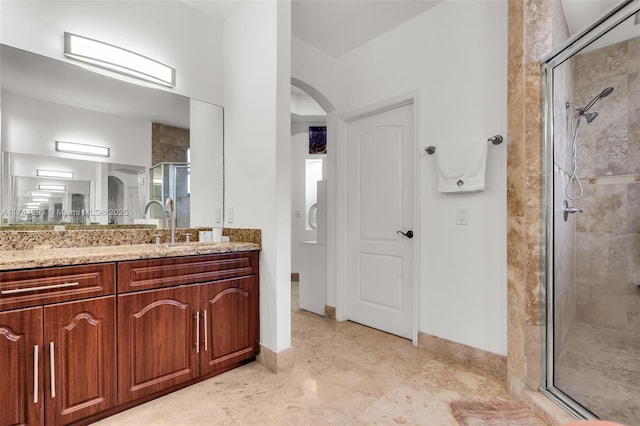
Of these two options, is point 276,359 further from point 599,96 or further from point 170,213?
point 599,96

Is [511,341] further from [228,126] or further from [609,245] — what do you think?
[228,126]

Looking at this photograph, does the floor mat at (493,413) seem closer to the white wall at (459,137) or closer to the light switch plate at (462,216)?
the white wall at (459,137)

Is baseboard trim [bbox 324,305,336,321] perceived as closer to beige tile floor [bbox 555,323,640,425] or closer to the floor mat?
the floor mat

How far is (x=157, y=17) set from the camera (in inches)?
89.4

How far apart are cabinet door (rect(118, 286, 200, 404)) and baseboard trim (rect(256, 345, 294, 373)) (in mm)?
465

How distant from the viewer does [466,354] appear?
7.30ft

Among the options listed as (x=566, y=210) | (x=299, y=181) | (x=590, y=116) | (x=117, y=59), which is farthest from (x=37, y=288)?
(x=299, y=181)

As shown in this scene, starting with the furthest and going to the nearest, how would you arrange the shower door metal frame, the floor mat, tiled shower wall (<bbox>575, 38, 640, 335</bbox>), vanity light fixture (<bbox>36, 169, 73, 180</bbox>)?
1. tiled shower wall (<bbox>575, 38, 640, 335</bbox>)
2. vanity light fixture (<bbox>36, 169, 73, 180</bbox>)
3. the shower door metal frame
4. the floor mat

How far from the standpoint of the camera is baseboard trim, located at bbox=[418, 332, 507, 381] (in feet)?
6.74

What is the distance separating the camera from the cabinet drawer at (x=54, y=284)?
4.31 feet

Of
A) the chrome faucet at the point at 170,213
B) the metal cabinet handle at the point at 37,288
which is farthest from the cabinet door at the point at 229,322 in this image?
the metal cabinet handle at the point at 37,288

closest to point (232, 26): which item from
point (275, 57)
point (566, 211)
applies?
point (275, 57)

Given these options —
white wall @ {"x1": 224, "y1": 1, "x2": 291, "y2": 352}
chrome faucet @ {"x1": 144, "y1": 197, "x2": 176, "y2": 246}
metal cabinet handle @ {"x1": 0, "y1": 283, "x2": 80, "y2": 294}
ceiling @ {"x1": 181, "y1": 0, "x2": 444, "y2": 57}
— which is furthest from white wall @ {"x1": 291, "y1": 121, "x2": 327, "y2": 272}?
metal cabinet handle @ {"x1": 0, "y1": 283, "x2": 80, "y2": 294}

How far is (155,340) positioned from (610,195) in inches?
130
